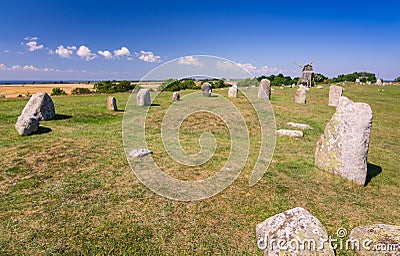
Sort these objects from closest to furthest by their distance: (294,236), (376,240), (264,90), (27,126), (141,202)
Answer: (294,236), (376,240), (141,202), (27,126), (264,90)

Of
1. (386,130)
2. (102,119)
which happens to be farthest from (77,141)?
(386,130)

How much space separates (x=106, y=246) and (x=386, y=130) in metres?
18.0

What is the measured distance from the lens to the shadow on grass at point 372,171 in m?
8.45

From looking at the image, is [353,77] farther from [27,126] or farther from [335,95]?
[27,126]

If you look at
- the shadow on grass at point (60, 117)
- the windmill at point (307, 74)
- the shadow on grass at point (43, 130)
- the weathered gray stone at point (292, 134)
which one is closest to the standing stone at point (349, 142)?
the weathered gray stone at point (292, 134)

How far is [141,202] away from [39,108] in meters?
12.7

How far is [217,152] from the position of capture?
1079cm

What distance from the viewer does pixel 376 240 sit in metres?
4.59

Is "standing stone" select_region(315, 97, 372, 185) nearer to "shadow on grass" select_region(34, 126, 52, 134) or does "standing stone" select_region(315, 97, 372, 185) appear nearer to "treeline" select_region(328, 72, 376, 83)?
"shadow on grass" select_region(34, 126, 52, 134)

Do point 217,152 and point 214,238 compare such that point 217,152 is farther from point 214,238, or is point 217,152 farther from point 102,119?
point 102,119

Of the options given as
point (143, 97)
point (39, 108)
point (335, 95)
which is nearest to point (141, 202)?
point (39, 108)

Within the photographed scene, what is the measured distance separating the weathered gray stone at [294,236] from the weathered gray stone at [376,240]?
0.83m

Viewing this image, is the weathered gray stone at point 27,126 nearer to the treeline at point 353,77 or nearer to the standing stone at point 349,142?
the standing stone at point 349,142

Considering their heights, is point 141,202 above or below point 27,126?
below
